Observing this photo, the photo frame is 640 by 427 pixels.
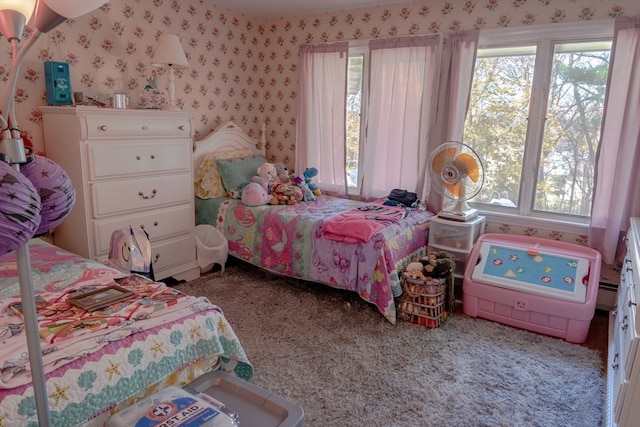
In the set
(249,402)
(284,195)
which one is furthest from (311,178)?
(249,402)

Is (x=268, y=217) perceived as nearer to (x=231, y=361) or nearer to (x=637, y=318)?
(x=231, y=361)

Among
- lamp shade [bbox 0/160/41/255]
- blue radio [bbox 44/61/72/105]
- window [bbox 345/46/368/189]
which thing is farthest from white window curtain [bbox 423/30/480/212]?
lamp shade [bbox 0/160/41/255]

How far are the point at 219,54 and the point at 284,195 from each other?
161cm

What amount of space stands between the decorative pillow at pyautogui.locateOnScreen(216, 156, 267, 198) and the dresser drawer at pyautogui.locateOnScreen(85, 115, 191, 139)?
0.61 m

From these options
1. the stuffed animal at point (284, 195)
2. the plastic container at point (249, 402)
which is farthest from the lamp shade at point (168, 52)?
the plastic container at point (249, 402)

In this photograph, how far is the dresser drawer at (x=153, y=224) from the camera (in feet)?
9.66

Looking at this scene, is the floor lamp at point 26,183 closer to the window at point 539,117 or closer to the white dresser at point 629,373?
the white dresser at point 629,373

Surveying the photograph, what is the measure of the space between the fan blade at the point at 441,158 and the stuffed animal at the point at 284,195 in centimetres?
121

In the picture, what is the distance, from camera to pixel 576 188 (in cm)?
326

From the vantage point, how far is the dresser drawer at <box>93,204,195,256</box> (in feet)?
9.66

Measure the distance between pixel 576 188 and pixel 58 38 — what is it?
393cm

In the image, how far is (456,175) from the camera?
326 cm

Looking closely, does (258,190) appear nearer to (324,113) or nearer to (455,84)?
(324,113)

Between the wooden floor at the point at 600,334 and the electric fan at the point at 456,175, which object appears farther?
the electric fan at the point at 456,175
